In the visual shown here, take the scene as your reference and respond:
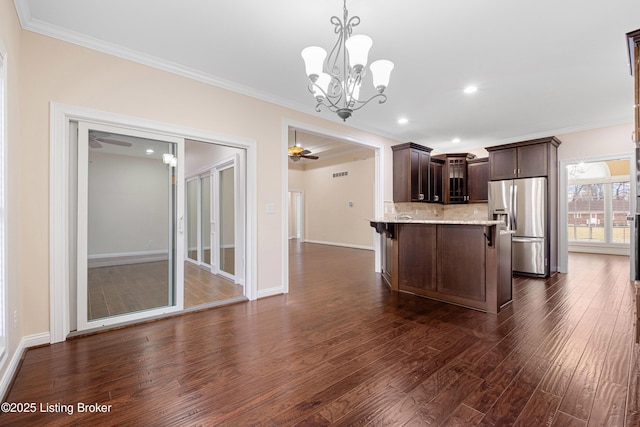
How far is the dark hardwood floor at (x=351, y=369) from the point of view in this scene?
162 cm

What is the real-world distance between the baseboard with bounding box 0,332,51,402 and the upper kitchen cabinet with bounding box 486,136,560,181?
693 cm

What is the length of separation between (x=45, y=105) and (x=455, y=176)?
702cm

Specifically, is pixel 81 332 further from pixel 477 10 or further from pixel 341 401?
pixel 477 10

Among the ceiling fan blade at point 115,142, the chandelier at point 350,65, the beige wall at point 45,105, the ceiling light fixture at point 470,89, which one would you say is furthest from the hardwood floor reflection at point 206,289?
the ceiling light fixture at point 470,89

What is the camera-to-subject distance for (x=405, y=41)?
271cm

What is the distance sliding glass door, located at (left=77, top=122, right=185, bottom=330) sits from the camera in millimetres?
2736

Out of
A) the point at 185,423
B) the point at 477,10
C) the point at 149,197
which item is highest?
Answer: the point at 477,10

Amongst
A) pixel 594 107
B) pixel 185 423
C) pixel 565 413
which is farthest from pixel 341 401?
pixel 594 107

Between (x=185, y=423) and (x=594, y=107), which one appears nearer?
(x=185, y=423)

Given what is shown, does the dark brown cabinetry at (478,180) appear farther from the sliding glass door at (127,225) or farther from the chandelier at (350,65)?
the sliding glass door at (127,225)

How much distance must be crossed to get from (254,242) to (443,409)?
2.73m

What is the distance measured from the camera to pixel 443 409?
1.65 meters

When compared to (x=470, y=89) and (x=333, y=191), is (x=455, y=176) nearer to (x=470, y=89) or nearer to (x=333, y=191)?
(x=470, y=89)

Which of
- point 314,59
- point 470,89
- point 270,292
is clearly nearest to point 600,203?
point 470,89
